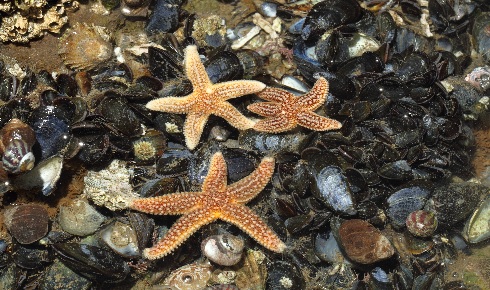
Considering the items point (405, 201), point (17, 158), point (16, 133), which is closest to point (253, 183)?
point (405, 201)

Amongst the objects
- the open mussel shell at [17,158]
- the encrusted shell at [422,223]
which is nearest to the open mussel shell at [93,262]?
the open mussel shell at [17,158]

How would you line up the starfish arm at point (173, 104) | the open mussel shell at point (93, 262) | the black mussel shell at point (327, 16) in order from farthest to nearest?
the black mussel shell at point (327, 16), the starfish arm at point (173, 104), the open mussel shell at point (93, 262)

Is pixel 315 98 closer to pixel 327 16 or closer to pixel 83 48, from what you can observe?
pixel 327 16

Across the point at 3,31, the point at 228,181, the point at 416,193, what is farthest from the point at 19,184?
the point at 416,193

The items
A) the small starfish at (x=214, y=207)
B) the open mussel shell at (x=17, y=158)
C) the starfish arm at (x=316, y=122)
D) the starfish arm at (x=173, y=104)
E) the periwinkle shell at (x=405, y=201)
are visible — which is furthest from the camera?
the periwinkle shell at (x=405, y=201)

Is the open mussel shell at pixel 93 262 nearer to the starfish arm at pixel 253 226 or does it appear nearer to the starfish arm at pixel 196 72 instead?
the starfish arm at pixel 253 226

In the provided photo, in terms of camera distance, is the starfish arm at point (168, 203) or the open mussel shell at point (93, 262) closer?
the starfish arm at point (168, 203)
